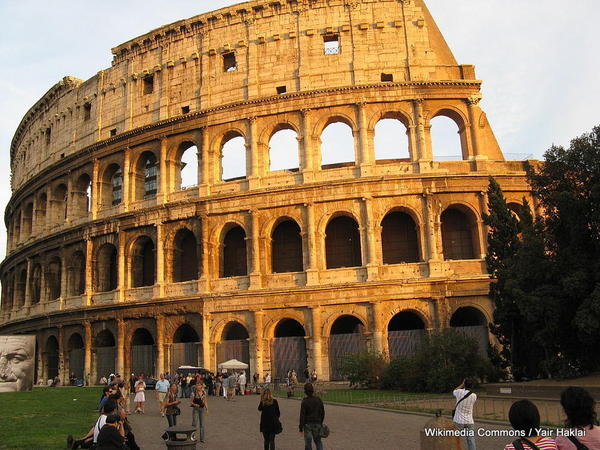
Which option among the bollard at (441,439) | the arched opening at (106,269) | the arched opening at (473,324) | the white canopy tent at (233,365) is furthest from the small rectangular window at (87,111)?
the bollard at (441,439)

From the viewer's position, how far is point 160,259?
28656mm

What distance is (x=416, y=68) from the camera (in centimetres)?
2758

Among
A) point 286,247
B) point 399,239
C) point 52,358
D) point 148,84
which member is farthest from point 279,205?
point 52,358

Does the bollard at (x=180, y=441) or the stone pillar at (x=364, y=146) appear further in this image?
the stone pillar at (x=364, y=146)

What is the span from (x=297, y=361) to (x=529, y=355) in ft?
32.8

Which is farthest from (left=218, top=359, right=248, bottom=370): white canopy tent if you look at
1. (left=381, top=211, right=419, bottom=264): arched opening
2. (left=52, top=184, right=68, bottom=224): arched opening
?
(left=52, top=184, right=68, bottom=224): arched opening

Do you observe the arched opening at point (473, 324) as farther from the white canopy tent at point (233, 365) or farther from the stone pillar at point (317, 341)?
the white canopy tent at point (233, 365)

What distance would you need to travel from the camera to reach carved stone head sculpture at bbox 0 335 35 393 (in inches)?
896

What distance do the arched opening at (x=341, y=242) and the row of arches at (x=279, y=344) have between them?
2.63m

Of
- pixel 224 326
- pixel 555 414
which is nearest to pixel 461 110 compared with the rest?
pixel 224 326

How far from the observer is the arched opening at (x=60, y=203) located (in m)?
35.8

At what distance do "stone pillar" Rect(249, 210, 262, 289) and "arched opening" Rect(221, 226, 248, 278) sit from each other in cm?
184

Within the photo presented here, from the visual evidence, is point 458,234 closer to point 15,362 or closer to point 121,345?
point 121,345

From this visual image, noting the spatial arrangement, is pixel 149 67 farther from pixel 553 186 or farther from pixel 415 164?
pixel 553 186
